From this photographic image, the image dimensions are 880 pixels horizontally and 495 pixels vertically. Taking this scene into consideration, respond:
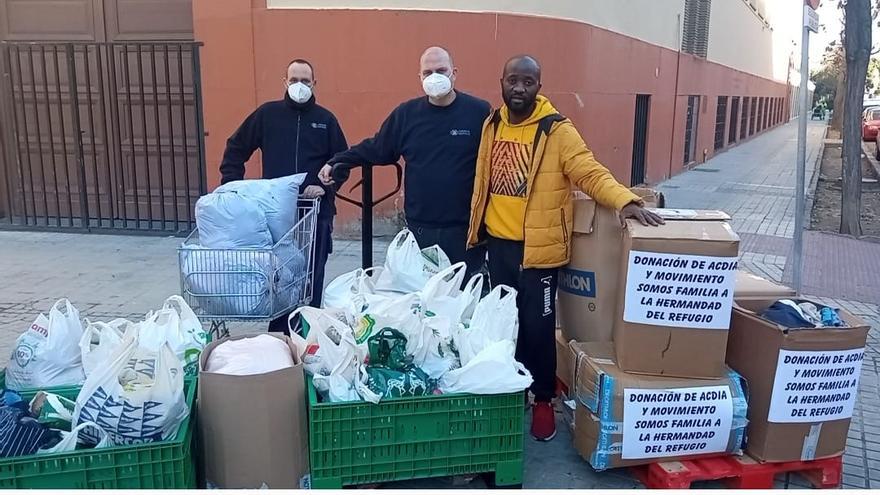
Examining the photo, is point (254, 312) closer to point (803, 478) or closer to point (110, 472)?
point (110, 472)

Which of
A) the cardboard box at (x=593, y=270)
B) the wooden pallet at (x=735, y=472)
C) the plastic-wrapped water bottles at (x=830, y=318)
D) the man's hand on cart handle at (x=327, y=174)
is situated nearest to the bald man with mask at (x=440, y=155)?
the man's hand on cart handle at (x=327, y=174)

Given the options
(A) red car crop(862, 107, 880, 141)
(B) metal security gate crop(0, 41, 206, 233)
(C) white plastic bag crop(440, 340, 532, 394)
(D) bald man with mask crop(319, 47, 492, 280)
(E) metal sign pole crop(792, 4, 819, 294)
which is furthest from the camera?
(A) red car crop(862, 107, 880, 141)

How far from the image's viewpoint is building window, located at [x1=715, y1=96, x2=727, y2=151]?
70.2 feet

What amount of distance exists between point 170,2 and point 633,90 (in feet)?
21.9

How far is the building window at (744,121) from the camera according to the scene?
27.5m

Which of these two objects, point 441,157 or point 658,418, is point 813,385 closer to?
point 658,418

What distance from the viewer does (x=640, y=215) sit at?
3.22m

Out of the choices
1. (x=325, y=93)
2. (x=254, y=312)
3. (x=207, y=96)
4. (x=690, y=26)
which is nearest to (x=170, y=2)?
(x=207, y=96)

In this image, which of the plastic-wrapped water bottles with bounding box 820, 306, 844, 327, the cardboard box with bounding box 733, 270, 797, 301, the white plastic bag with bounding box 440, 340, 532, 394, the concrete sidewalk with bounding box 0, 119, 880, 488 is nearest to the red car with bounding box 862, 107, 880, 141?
the concrete sidewalk with bounding box 0, 119, 880, 488

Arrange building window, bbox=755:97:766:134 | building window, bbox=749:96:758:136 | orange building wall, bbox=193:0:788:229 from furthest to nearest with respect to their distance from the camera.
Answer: building window, bbox=755:97:766:134 → building window, bbox=749:96:758:136 → orange building wall, bbox=193:0:788:229

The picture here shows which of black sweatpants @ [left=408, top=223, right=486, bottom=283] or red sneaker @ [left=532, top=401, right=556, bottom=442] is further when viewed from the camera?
black sweatpants @ [left=408, top=223, right=486, bottom=283]

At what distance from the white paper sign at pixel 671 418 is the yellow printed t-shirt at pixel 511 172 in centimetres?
96

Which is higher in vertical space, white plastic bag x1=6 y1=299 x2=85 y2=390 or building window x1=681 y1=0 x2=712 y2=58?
building window x1=681 y1=0 x2=712 y2=58

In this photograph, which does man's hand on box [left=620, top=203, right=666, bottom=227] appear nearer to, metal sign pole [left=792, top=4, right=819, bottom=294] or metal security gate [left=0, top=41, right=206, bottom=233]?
metal sign pole [left=792, top=4, right=819, bottom=294]
